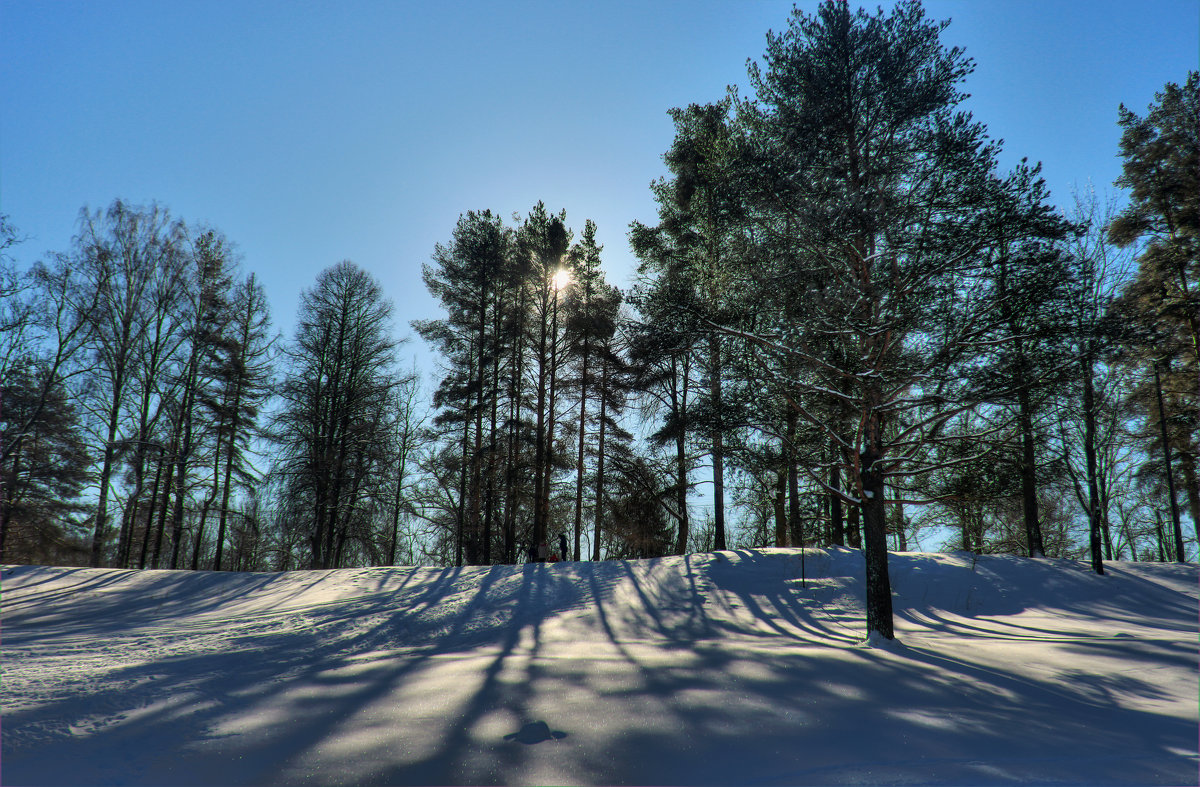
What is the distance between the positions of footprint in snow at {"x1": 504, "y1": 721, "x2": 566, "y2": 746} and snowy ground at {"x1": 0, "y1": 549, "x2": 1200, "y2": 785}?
0.07 feet

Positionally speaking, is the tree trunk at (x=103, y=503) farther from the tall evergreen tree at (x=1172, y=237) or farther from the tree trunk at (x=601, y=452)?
the tall evergreen tree at (x=1172, y=237)

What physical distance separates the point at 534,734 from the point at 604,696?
37.0 inches

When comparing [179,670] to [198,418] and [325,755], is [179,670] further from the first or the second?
[198,418]

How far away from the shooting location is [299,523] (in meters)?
19.7

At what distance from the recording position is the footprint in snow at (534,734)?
3.93 meters

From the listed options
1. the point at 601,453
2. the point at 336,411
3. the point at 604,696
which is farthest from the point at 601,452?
the point at 604,696

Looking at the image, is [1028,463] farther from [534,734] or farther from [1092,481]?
[534,734]

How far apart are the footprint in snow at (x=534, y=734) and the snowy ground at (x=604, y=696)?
0.02m

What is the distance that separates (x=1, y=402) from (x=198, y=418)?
4664mm

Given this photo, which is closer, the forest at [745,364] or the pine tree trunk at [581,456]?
the forest at [745,364]

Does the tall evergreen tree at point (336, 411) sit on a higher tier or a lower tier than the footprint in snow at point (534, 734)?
higher

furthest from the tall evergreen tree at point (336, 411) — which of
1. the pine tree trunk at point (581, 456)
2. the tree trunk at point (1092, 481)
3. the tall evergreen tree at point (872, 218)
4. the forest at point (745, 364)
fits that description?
the tree trunk at point (1092, 481)

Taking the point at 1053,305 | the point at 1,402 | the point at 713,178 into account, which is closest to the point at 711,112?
the point at 713,178

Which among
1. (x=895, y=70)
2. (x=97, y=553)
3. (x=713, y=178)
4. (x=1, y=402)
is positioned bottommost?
(x=97, y=553)
